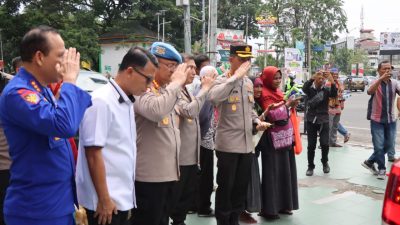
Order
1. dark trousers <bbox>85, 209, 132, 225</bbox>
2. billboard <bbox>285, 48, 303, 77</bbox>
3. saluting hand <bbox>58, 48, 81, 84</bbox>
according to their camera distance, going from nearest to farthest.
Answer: saluting hand <bbox>58, 48, 81, 84</bbox> → dark trousers <bbox>85, 209, 132, 225</bbox> → billboard <bbox>285, 48, 303, 77</bbox>

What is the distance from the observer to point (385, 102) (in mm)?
5895

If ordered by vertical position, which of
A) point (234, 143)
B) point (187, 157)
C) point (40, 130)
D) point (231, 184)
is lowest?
point (231, 184)

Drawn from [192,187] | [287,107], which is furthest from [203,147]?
[287,107]

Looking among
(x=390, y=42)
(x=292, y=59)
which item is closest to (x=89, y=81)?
(x=292, y=59)

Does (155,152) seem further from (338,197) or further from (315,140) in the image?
(315,140)

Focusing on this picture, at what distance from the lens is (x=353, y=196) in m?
5.10

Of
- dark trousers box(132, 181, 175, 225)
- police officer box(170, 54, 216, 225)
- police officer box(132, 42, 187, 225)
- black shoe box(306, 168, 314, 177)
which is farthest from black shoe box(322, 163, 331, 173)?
dark trousers box(132, 181, 175, 225)

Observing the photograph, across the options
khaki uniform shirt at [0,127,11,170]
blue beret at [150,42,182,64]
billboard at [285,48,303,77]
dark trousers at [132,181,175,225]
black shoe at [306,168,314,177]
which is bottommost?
black shoe at [306,168,314,177]

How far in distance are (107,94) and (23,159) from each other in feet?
1.79

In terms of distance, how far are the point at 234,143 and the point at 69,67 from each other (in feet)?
6.84

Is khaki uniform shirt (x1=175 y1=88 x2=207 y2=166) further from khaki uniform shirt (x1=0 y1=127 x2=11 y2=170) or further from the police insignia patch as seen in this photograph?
khaki uniform shirt (x1=0 y1=127 x2=11 y2=170)

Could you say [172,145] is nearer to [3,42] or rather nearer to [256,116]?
[256,116]

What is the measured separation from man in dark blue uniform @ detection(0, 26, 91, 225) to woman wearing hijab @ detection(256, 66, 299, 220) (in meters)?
2.70

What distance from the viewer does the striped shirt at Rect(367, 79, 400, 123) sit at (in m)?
5.89
